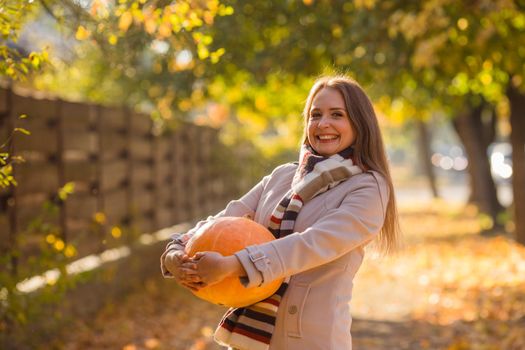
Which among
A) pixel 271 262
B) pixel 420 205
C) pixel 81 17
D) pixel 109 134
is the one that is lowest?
pixel 420 205

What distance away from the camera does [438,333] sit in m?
7.53

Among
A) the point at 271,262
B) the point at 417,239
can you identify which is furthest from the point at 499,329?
the point at 417,239

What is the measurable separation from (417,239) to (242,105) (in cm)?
457

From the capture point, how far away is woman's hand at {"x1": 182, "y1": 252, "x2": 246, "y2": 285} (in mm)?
2705

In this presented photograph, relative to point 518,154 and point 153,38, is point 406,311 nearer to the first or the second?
point 153,38

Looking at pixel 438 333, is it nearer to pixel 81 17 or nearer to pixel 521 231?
pixel 81 17

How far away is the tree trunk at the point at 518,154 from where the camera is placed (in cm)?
1280

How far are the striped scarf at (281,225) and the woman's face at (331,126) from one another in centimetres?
4

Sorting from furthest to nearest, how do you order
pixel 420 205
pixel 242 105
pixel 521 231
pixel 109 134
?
pixel 420 205 → pixel 242 105 → pixel 521 231 → pixel 109 134

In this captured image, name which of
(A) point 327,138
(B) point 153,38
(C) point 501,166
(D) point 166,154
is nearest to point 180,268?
(A) point 327,138

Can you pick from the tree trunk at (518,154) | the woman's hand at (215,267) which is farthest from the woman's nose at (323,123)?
the tree trunk at (518,154)

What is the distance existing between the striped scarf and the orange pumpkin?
68 millimetres

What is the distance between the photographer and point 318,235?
9.43 ft

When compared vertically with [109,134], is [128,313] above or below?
below
